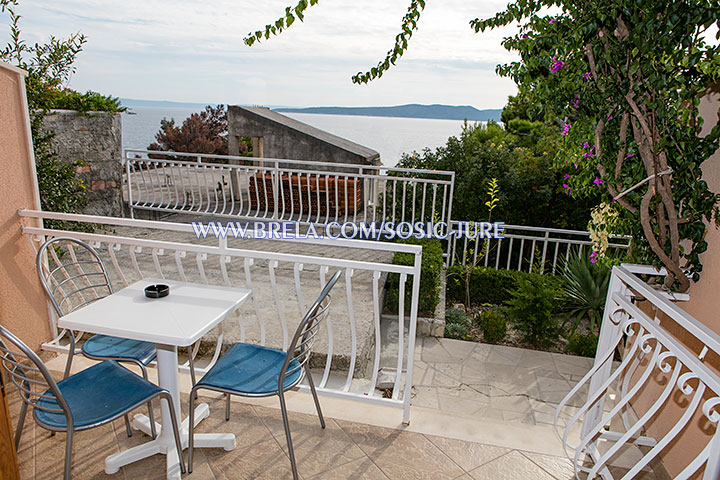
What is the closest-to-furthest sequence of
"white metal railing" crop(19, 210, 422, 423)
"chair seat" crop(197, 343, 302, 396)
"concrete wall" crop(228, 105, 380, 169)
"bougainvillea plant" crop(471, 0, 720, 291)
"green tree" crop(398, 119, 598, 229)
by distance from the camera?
"bougainvillea plant" crop(471, 0, 720, 291) < "chair seat" crop(197, 343, 302, 396) < "white metal railing" crop(19, 210, 422, 423) < "green tree" crop(398, 119, 598, 229) < "concrete wall" crop(228, 105, 380, 169)

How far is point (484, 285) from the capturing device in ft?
19.7

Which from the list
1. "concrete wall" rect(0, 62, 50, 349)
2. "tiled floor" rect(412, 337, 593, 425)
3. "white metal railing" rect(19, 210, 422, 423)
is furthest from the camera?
"tiled floor" rect(412, 337, 593, 425)

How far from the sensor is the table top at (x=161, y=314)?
6.29ft

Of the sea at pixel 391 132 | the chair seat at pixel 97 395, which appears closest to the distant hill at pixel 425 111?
the sea at pixel 391 132

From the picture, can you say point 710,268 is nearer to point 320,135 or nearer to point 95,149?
point 95,149

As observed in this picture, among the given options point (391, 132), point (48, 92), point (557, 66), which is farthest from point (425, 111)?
point (557, 66)

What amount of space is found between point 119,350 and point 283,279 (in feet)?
8.68

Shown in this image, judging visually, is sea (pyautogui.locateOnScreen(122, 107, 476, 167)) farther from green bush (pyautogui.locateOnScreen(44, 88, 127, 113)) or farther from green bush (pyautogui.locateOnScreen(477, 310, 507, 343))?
green bush (pyautogui.locateOnScreen(477, 310, 507, 343))

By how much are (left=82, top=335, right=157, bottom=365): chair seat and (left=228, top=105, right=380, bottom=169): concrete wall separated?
719cm

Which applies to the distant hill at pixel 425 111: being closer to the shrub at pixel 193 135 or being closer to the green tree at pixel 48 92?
the shrub at pixel 193 135

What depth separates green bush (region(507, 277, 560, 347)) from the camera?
4.77 m

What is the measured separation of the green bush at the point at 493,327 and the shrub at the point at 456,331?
0.68ft

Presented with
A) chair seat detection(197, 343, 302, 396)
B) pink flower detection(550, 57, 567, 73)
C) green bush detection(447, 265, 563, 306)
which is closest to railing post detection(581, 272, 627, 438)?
pink flower detection(550, 57, 567, 73)

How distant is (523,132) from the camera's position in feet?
44.5
